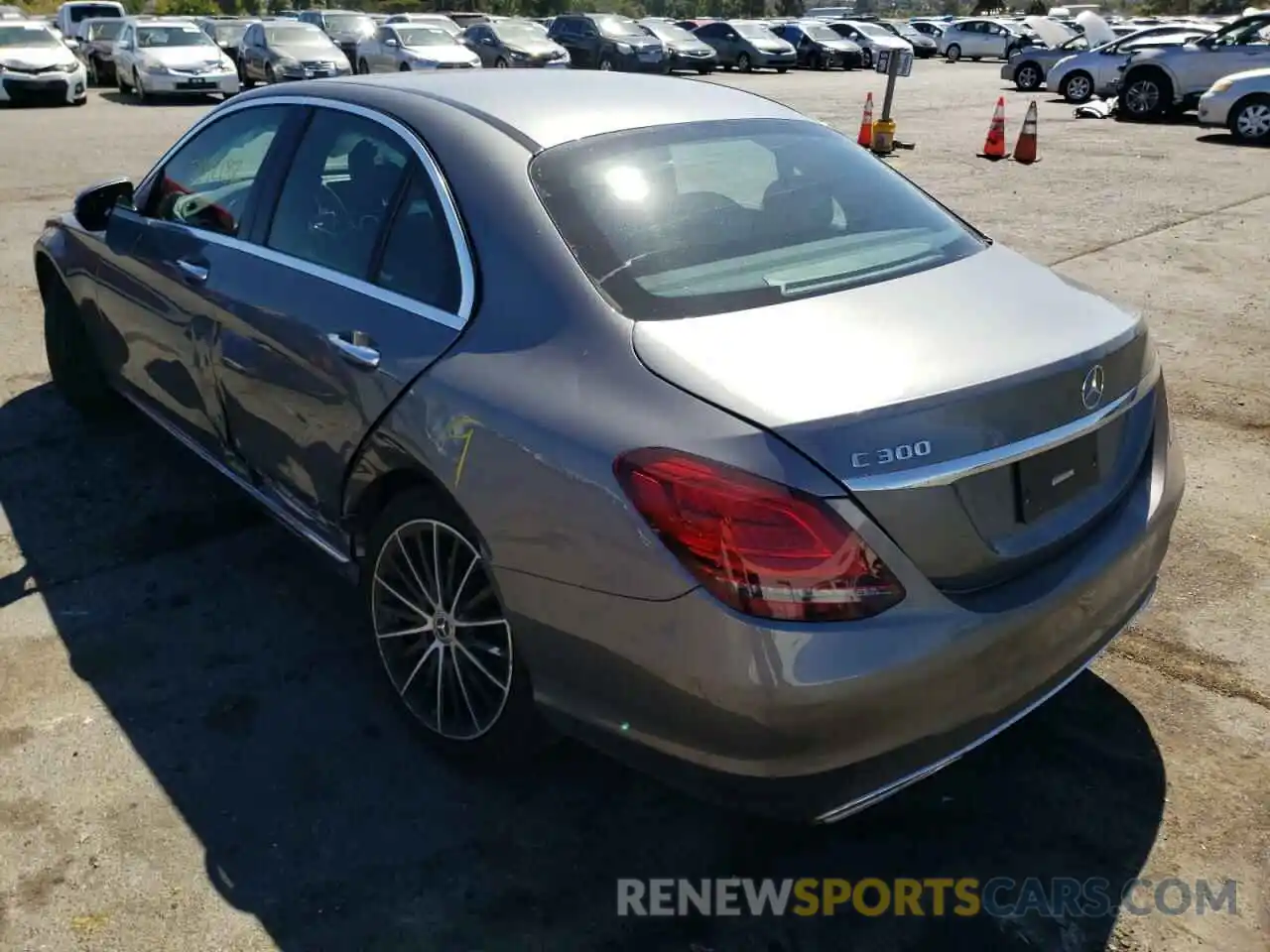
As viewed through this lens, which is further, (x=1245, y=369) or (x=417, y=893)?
(x=1245, y=369)

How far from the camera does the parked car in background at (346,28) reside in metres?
27.6

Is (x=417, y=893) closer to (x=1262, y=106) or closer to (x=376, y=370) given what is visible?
(x=376, y=370)

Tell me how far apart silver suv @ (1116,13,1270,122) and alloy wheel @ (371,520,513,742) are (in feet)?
67.7

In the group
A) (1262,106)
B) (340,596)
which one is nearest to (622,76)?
(340,596)

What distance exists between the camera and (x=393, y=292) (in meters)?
3.14

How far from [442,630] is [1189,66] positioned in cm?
2093

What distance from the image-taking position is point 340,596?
405cm

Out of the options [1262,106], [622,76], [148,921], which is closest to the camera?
[148,921]

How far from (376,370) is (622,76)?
4.80ft

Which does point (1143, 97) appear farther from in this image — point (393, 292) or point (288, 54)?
point (393, 292)

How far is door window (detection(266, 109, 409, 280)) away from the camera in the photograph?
10.9 ft

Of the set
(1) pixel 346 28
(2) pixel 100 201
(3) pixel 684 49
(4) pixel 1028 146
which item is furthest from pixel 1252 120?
(1) pixel 346 28

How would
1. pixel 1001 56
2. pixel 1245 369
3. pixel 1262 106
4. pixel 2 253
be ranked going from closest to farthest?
pixel 1245 369 → pixel 2 253 → pixel 1262 106 → pixel 1001 56

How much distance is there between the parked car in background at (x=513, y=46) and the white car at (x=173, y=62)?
651cm
